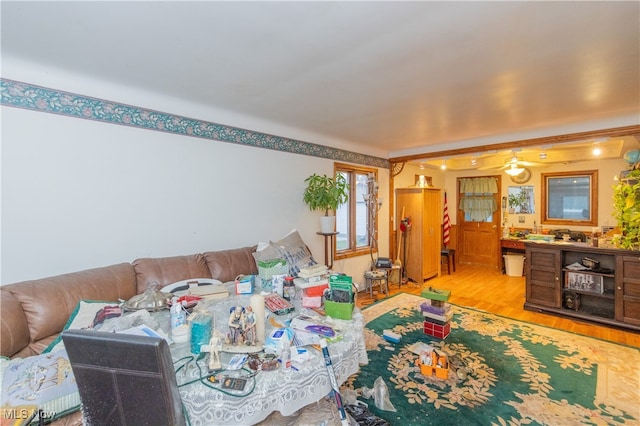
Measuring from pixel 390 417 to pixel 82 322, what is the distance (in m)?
2.08

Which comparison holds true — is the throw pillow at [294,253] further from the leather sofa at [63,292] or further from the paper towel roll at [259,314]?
the paper towel roll at [259,314]

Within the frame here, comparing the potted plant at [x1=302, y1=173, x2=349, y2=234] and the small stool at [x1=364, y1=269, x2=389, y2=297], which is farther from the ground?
the potted plant at [x1=302, y1=173, x2=349, y2=234]

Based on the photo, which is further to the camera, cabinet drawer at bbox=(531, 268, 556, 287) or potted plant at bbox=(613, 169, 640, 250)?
cabinet drawer at bbox=(531, 268, 556, 287)

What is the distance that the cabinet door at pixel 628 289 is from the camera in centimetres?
316

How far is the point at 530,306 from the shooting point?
3.85 meters

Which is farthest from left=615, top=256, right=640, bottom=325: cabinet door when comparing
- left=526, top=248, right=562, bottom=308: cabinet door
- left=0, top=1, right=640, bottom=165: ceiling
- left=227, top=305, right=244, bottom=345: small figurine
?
left=227, top=305, right=244, bottom=345: small figurine

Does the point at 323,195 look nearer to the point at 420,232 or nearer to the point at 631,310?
the point at 420,232

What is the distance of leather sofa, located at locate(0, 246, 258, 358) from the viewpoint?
1.63 m

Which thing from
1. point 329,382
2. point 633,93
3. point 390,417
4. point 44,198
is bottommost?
point 390,417

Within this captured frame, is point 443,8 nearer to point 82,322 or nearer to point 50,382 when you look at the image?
point 50,382

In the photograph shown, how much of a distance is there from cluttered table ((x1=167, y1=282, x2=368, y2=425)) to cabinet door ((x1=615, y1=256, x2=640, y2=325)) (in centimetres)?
377

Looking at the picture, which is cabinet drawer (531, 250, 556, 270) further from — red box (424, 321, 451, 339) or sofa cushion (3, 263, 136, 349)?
sofa cushion (3, 263, 136, 349)

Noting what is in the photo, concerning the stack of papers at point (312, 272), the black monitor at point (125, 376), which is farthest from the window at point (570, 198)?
the black monitor at point (125, 376)

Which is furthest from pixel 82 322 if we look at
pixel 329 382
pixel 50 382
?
pixel 329 382
